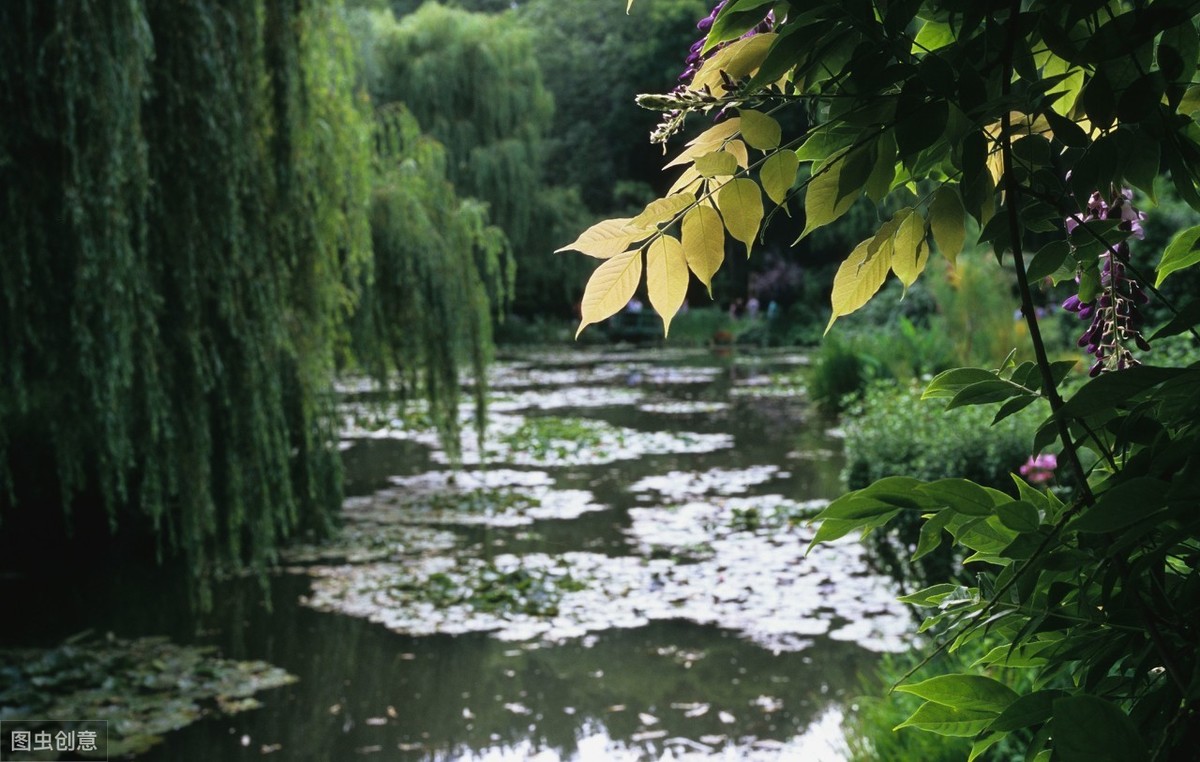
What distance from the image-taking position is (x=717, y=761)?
3586 mm

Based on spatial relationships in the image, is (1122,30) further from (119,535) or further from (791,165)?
(119,535)

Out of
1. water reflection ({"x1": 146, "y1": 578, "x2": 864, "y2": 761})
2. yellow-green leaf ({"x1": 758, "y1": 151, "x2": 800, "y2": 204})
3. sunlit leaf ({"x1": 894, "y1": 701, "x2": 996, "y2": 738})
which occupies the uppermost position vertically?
yellow-green leaf ({"x1": 758, "y1": 151, "x2": 800, "y2": 204})

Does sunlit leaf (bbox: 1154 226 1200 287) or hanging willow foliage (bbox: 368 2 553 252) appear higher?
hanging willow foliage (bbox: 368 2 553 252)

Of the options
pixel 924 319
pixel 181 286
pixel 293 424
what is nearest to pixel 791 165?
pixel 181 286

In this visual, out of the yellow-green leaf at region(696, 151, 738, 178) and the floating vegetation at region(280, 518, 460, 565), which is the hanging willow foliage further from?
the yellow-green leaf at region(696, 151, 738, 178)

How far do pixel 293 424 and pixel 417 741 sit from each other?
196cm

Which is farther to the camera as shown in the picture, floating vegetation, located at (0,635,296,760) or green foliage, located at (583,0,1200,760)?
floating vegetation, located at (0,635,296,760)

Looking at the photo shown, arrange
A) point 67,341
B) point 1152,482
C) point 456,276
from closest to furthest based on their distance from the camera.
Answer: point 1152,482 < point 67,341 < point 456,276

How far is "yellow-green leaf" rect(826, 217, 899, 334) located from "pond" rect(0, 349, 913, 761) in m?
2.65

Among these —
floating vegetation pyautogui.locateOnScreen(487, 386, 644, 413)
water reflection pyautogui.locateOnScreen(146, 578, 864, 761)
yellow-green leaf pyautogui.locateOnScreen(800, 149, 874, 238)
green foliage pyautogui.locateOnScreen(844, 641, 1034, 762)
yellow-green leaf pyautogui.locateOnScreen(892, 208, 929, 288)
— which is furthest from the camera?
floating vegetation pyautogui.locateOnScreen(487, 386, 644, 413)

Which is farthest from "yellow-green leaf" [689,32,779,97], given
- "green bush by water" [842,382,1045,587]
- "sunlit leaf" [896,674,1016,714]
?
"green bush by water" [842,382,1045,587]

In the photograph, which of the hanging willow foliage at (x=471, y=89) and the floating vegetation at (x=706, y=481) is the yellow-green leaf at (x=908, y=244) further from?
the hanging willow foliage at (x=471, y=89)

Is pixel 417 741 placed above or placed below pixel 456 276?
below

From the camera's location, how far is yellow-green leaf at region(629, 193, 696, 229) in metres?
0.71
